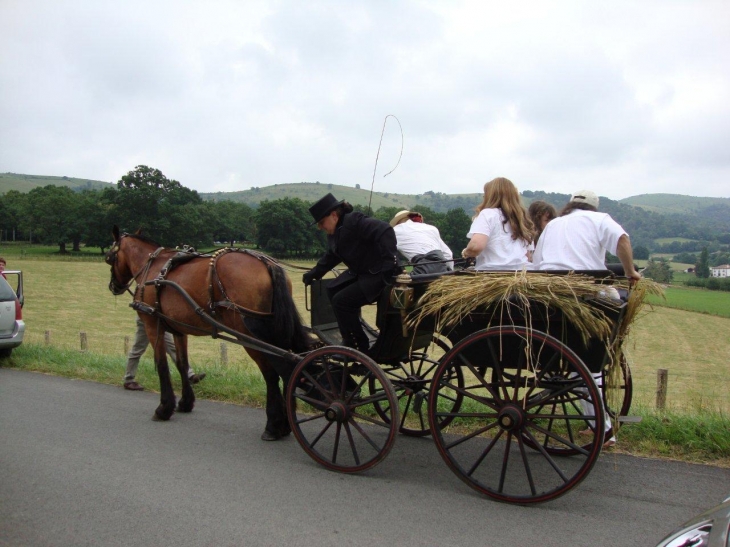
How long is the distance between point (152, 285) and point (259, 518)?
3197mm

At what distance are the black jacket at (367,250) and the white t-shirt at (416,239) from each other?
2.01 feet

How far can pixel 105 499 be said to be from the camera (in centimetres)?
370

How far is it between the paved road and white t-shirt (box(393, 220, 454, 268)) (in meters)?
1.65

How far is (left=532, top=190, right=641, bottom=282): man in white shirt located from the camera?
431cm

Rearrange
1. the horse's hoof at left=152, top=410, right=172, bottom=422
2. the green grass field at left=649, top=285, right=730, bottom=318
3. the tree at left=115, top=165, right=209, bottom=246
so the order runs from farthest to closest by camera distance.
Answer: the green grass field at left=649, top=285, right=730, bottom=318
the tree at left=115, top=165, right=209, bottom=246
the horse's hoof at left=152, top=410, right=172, bottom=422

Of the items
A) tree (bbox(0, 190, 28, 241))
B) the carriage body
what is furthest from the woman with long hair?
tree (bbox(0, 190, 28, 241))

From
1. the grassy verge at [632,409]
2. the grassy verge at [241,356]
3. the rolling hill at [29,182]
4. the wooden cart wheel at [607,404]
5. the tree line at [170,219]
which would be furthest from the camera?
the rolling hill at [29,182]

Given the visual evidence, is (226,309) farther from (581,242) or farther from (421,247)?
(581,242)

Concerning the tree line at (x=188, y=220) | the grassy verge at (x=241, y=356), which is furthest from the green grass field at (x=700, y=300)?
the tree line at (x=188, y=220)

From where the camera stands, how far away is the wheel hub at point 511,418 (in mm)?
3574

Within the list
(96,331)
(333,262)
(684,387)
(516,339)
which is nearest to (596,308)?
(516,339)

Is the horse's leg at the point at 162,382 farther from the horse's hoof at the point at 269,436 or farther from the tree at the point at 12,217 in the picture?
the tree at the point at 12,217

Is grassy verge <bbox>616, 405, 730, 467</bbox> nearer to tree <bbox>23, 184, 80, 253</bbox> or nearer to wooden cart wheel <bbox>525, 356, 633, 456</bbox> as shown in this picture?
wooden cart wheel <bbox>525, 356, 633, 456</bbox>

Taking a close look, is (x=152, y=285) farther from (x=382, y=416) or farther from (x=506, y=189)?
(x=506, y=189)
